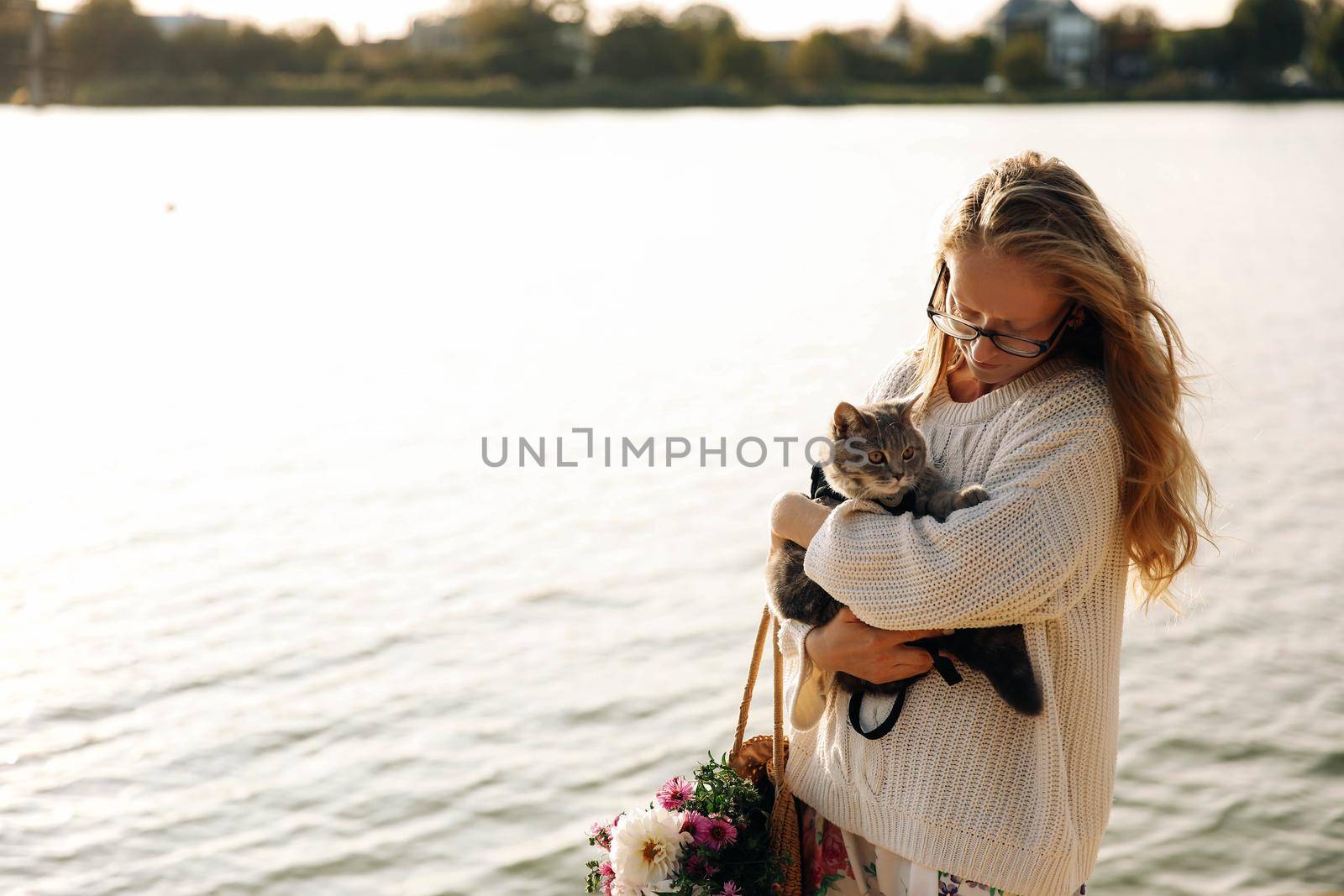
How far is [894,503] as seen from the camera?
218 centimetres

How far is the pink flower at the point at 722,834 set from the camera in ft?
7.06

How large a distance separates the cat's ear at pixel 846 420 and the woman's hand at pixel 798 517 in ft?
0.43

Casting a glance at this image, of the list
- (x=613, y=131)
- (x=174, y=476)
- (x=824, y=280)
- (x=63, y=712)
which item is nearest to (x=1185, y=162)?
(x=824, y=280)

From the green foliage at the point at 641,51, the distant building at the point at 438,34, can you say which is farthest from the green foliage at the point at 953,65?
the distant building at the point at 438,34

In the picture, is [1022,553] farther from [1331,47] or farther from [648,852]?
[1331,47]

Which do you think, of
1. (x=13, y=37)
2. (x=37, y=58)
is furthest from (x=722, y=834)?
(x=37, y=58)

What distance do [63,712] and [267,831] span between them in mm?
1426

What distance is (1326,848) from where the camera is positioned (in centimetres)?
434

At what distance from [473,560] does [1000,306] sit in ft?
17.9

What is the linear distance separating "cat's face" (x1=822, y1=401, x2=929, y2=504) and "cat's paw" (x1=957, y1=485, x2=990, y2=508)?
13 centimetres

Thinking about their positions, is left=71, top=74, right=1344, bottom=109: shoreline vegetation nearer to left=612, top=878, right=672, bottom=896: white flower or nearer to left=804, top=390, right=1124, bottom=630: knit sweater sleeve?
left=612, top=878, right=672, bottom=896: white flower

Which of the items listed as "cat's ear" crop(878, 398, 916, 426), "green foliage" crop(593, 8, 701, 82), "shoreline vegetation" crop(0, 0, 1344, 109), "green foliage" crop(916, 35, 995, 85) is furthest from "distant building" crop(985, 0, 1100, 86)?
"cat's ear" crop(878, 398, 916, 426)

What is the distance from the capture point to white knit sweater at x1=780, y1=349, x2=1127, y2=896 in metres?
1.91

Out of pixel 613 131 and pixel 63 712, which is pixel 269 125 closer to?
pixel 613 131
